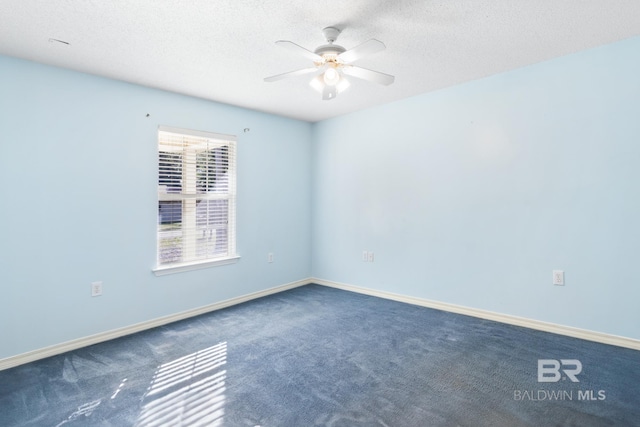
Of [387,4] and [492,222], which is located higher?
[387,4]

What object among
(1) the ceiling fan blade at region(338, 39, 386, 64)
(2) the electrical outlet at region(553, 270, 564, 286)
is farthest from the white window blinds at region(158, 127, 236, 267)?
(2) the electrical outlet at region(553, 270, 564, 286)

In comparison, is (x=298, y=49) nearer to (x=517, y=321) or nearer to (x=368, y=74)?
(x=368, y=74)

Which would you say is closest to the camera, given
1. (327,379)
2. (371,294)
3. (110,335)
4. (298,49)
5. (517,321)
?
(298,49)

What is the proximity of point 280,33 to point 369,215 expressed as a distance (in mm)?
2561

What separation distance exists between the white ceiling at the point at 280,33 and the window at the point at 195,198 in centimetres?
70

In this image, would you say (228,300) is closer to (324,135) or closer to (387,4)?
(324,135)

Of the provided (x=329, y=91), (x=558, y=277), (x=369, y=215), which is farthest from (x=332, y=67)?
(x=558, y=277)

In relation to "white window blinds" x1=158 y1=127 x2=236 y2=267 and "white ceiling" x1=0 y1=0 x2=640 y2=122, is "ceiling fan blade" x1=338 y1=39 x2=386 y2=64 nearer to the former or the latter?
"white ceiling" x1=0 y1=0 x2=640 y2=122

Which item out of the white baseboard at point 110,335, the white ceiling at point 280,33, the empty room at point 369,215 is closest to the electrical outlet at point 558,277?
the empty room at point 369,215

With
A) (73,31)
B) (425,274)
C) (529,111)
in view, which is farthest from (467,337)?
(73,31)

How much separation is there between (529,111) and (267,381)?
10.6 feet

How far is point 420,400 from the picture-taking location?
2.01 metres

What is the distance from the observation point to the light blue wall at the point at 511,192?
2668 mm

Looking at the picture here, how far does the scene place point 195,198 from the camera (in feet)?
12.2
